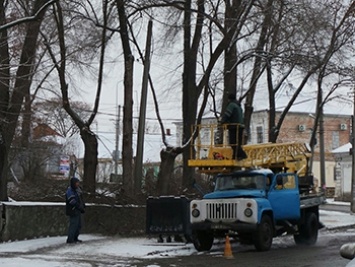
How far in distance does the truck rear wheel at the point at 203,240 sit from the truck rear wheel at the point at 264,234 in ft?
4.27

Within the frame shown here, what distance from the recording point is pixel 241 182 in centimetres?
1914

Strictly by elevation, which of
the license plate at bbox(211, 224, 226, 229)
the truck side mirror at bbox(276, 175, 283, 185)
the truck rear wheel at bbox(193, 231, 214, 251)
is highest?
the truck side mirror at bbox(276, 175, 283, 185)

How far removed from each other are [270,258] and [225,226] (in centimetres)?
186

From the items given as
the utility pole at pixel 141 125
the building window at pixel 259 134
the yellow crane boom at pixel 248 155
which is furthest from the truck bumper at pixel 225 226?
the building window at pixel 259 134

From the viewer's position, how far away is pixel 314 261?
15641 millimetres

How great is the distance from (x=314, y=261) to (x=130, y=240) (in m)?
6.20

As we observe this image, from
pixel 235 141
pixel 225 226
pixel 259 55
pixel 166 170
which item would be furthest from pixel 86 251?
pixel 259 55

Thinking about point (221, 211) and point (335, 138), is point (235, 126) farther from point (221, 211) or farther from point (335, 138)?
point (335, 138)

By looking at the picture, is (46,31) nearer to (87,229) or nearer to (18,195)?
(18,195)

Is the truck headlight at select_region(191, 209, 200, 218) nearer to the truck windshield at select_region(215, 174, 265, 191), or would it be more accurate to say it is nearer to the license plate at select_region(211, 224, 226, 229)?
the license plate at select_region(211, 224, 226, 229)

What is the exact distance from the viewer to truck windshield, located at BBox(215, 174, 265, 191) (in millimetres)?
18922

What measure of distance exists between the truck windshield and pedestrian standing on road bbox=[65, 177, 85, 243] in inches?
150

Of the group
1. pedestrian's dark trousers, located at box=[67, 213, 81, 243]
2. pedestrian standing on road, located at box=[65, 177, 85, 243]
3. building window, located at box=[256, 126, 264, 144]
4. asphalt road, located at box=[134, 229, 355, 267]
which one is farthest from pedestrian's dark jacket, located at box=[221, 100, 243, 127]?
building window, located at box=[256, 126, 264, 144]

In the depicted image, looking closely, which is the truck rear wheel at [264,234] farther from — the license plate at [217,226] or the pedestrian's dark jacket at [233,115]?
the pedestrian's dark jacket at [233,115]
